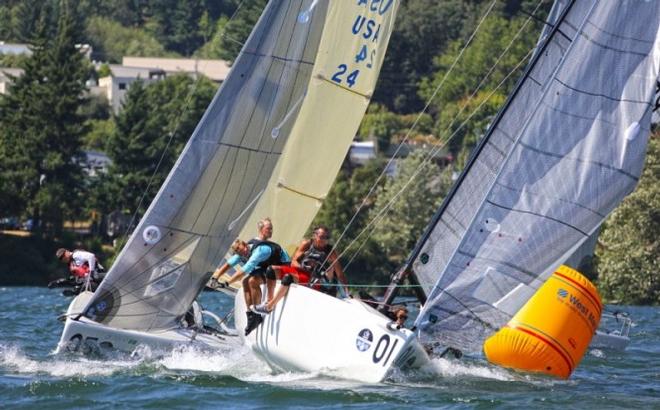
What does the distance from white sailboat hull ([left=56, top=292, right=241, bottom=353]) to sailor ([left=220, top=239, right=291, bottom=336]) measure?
3.84ft

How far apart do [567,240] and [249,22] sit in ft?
194

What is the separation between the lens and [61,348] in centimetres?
1761

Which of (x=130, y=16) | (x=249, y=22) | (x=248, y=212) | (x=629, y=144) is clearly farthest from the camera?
(x=130, y=16)

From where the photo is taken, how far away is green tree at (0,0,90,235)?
176 feet

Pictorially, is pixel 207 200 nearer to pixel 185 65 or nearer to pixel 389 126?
pixel 389 126

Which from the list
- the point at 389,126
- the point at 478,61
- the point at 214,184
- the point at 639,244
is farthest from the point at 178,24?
the point at 214,184

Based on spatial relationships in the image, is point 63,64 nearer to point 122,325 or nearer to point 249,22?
point 249,22

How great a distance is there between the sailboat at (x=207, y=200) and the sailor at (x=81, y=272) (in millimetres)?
950

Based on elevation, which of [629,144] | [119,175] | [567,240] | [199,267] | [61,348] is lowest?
[119,175]

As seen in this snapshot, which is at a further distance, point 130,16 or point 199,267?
point 130,16

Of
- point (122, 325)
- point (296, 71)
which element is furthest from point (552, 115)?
point (122, 325)

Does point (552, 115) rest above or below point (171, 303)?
above

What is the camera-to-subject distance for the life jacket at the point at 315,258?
693 inches

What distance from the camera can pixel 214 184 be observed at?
18047 millimetres
